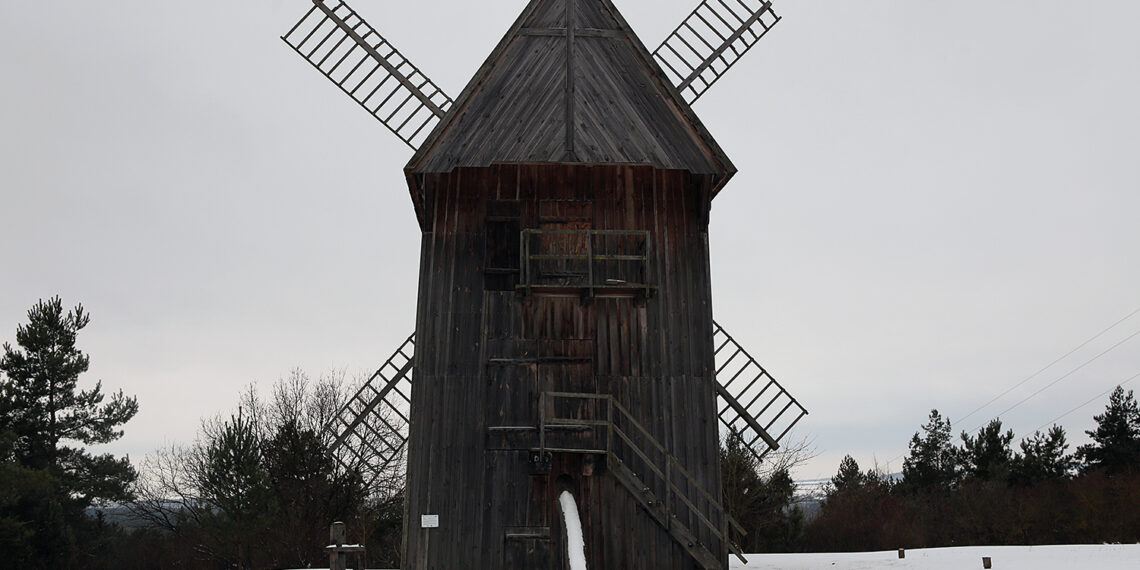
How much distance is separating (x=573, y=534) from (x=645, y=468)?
6.00 feet

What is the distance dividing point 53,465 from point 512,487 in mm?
34138

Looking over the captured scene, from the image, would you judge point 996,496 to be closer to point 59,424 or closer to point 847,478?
point 847,478

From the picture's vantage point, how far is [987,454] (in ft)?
159

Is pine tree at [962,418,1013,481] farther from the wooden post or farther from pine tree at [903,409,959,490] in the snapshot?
the wooden post

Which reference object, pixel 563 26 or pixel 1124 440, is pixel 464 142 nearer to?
pixel 563 26

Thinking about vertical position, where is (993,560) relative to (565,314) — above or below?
below

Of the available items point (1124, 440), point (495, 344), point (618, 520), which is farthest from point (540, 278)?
point (1124, 440)

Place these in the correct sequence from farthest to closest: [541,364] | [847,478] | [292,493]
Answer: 1. [847,478]
2. [292,493]
3. [541,364]

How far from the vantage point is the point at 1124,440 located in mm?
44844

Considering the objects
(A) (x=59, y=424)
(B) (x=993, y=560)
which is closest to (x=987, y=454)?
(B) (x=993, y=560)

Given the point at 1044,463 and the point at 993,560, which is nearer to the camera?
the point at 993,560

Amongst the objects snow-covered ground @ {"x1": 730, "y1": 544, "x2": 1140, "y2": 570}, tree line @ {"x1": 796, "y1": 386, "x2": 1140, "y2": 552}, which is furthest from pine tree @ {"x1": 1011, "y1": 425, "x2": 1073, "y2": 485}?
snow-covered ground @ {"x1": 730, "y1": 544, "x2": 1140, "y2": 570}

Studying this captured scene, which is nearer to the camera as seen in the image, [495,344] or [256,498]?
[495,344]

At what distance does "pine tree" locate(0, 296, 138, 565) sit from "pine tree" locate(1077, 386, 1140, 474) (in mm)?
46434
